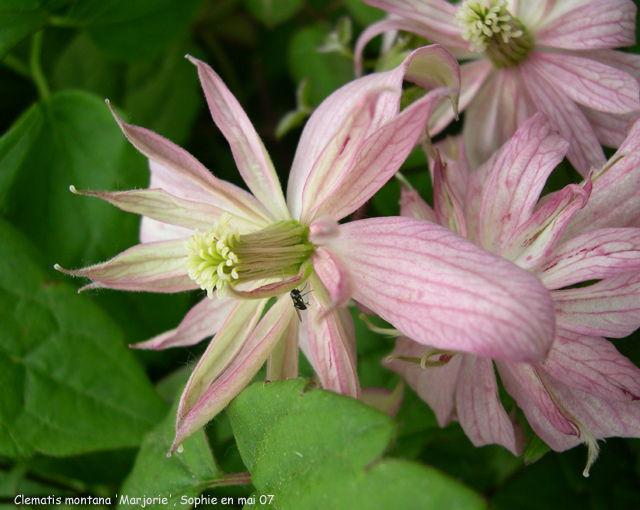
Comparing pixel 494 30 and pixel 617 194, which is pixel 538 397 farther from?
pixel 494 30

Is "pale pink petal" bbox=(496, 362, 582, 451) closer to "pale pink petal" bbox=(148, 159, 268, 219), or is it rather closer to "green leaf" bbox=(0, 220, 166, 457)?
"pale pink petal" bbox=(148, 159, 268, 219)

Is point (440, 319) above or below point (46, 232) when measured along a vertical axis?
above

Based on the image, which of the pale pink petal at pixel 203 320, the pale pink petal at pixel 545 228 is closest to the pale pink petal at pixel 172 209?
the pale pink petal at pixel 203 320

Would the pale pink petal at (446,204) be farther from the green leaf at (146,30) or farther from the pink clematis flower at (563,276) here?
the green leaf at (146,30)

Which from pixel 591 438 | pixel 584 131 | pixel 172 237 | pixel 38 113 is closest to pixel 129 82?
pixel 38 113

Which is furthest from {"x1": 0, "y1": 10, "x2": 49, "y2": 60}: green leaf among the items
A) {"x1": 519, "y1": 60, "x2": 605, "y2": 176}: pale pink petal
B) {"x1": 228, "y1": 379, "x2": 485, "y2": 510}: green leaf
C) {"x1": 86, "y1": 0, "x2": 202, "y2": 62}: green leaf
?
{"x1": 519, "y1": 60, "x2": 605, "y2": 176}: pale pink petal

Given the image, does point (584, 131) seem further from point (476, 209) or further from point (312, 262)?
point (312, 262)

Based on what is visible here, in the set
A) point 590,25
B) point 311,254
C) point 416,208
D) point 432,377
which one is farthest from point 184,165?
point 590,25
